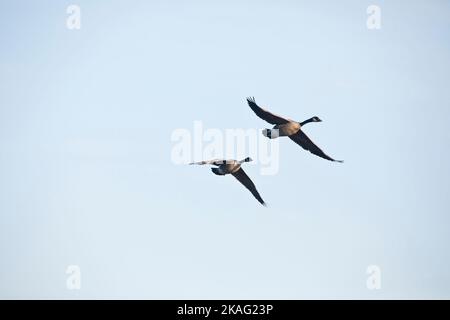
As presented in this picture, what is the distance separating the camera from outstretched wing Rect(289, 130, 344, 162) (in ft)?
62.1

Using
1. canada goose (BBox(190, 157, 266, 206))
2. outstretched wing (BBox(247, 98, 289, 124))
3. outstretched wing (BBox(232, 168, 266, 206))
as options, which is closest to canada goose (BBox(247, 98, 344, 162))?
outstretched wing (BBox(247, 98, 289, 124))

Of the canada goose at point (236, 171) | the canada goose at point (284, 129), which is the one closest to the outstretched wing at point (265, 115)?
the canada goose at point (284, 129)

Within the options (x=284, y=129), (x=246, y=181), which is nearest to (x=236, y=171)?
(x=246, y=181)

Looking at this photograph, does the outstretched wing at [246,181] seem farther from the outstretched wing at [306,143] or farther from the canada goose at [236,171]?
the outstretched wing at [306,143]

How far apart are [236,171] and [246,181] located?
58cm

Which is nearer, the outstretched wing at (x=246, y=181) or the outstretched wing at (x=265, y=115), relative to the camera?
the outstretched wing at (x=265, y=115)

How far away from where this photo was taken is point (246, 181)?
19.6m

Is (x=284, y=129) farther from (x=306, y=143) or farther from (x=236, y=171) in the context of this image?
(x=236, y=171)

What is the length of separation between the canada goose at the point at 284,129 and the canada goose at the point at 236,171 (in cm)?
88

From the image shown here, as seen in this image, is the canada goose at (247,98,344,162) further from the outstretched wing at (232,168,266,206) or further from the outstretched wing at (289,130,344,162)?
the outstretched wing at (232,168,266,206)

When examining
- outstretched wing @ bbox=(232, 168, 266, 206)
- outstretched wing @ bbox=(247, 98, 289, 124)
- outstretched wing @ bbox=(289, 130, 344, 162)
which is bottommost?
outstretched wing @ bbox=(232, 168, 266, 206)

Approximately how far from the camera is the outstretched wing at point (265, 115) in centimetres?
1819
